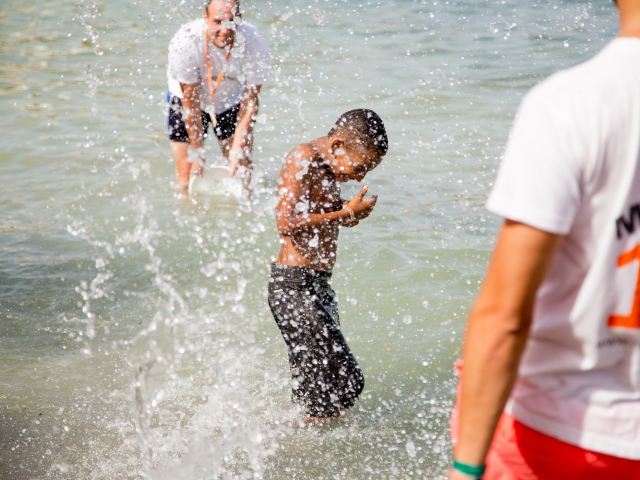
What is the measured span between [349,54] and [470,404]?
12.7m

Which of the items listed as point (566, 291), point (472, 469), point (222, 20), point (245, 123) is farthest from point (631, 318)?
point (245, 123)

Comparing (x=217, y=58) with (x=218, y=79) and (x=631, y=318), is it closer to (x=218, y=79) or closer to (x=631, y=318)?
(x=218, y=79)

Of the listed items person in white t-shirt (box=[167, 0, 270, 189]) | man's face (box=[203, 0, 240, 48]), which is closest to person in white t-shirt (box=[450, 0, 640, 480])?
man's face (box=[203, 0, 240, 48])

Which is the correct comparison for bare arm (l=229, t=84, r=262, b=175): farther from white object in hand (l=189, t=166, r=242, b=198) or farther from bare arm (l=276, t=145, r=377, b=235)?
bare arm (l=276, t=145, r=377, b=235)

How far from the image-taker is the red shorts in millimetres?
1659

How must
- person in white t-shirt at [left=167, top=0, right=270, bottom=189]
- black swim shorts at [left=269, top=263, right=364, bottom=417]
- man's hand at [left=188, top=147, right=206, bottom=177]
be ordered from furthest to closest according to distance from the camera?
man's hand at [left=188, top=147, right=206, bottom=177] → person in white t-shirt at [left=167, top=0, right=270, bottom=189] → black swim shorts at [left=269, top=263, right=364, bottom=417]

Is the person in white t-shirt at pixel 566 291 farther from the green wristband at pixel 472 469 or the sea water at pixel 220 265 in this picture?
the sea water at pixel 220 265

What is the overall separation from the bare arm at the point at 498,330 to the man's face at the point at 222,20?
5.20 meters

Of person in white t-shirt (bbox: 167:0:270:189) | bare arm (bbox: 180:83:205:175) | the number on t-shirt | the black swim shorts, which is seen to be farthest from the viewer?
bare arm (bbox: 180:83:205:175)

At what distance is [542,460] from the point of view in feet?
5.61

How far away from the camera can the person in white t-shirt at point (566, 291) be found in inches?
57.6

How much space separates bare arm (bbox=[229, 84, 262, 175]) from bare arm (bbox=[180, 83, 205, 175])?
321mm

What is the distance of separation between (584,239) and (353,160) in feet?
7.93

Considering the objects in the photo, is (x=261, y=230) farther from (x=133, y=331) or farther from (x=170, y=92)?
(x=133, y=331)
